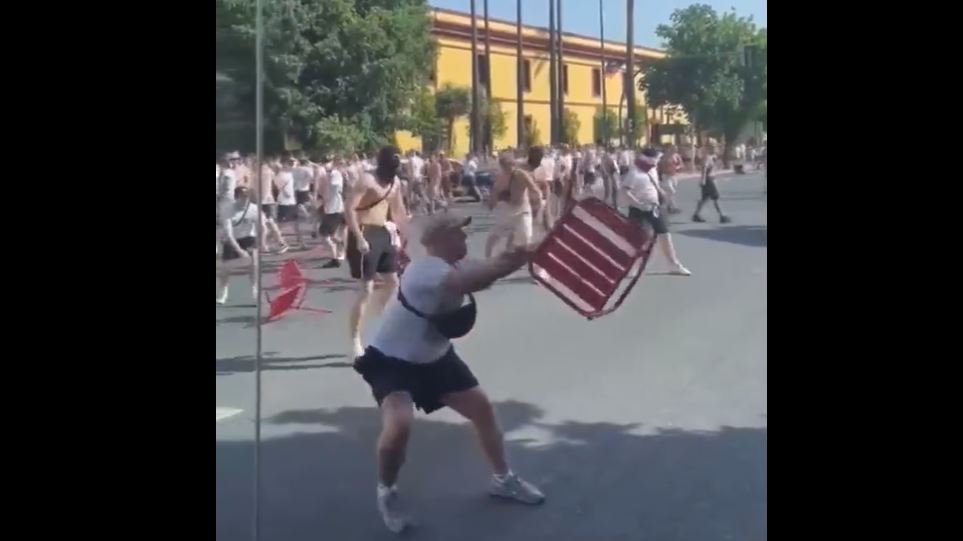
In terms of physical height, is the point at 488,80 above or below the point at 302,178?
above

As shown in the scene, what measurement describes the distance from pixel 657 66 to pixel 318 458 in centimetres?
110

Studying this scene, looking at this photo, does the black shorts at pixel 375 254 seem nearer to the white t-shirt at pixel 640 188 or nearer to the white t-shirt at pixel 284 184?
the white t-shirt at pixel 284 184

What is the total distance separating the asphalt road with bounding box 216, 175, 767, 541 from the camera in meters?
2.44

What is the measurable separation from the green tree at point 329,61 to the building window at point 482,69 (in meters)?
0.11

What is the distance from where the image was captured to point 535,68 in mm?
2541

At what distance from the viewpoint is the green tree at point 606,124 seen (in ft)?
8.25

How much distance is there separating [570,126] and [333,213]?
536mm

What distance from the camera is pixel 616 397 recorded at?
2.48m

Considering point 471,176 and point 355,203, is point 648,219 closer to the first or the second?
point 471,176

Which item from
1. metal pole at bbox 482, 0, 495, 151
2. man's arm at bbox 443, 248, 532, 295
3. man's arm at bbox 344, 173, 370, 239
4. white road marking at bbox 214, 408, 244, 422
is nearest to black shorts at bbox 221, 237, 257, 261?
man's arm at bbox 344, 173, 370, 239

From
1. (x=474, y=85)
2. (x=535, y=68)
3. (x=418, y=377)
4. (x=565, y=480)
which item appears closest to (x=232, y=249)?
(x=418, y=377)

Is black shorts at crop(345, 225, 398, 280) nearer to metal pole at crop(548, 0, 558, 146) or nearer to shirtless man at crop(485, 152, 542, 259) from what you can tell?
shirtless man at crop(485, 152, 542, 259)

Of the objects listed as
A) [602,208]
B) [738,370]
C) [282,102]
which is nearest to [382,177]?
[282,102]
